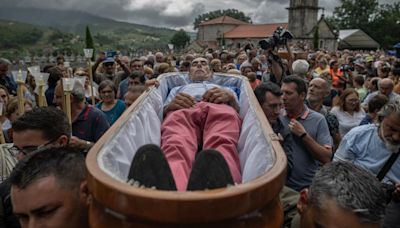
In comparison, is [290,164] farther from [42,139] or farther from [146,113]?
[42,139]

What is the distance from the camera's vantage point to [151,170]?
1424 millimetres

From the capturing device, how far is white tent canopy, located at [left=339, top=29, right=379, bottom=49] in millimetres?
68375

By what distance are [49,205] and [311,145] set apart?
7.89ft

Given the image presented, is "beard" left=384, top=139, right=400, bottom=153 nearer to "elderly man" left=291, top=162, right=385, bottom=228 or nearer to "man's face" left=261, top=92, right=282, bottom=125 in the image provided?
"man's face" left=261, top=92, right=282, bottom=125

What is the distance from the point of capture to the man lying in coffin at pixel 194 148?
1392mm

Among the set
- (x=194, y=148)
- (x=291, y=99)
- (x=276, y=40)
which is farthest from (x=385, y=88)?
(x=194, y=148)

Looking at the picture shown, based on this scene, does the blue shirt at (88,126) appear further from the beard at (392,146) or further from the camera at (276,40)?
the camera at (276,40)

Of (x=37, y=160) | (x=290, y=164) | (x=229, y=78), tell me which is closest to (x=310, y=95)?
(x=229, y=78)

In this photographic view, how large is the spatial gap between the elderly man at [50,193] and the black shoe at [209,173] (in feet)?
1.70

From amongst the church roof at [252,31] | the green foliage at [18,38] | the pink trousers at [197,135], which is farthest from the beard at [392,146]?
the church roof at [252,31]

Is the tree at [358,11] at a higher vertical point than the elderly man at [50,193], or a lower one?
higher

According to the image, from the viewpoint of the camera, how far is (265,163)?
168 cm

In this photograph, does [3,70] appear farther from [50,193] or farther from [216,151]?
[216,151]

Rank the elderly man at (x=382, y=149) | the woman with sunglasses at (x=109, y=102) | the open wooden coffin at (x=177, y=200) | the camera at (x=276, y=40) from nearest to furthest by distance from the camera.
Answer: the open wooden coffin at (x=177, y=200) → the elderly man at (x=382, y=149) → the woman with sunglasses at (x=109, y=102) → the camera at (x=276, y=40)
